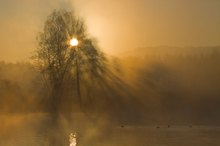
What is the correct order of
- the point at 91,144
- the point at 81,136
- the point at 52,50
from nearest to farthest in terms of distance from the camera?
the point at 91,144, the point at 81,136, the point at 52,50

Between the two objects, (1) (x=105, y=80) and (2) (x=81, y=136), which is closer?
(2) (x=81, y=136)

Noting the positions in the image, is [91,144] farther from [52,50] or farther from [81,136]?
[52,50]

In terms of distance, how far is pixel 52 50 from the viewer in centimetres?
6925

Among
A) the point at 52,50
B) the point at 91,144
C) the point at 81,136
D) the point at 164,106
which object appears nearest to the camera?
the point at 91,144

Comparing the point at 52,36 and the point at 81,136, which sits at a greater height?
the point at 52,36

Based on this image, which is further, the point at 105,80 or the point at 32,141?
the point at 105,80

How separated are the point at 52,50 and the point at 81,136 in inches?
1392

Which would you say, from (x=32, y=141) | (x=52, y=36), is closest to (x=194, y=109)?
(x=52, y=36)

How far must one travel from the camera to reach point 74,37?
233ft

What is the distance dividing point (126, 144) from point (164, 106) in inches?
1764

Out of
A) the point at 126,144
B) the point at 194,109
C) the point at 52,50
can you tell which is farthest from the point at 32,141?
the point at 194,109

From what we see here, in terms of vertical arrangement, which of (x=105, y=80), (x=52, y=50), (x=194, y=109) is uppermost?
(x=52, y=50)

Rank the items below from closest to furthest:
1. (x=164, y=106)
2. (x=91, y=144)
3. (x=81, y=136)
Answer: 1. (x=91, y=144)
2. (x=81, y=136)
3. (x=164, y=106)

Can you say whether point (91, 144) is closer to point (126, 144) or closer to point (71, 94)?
point (126, 144)
